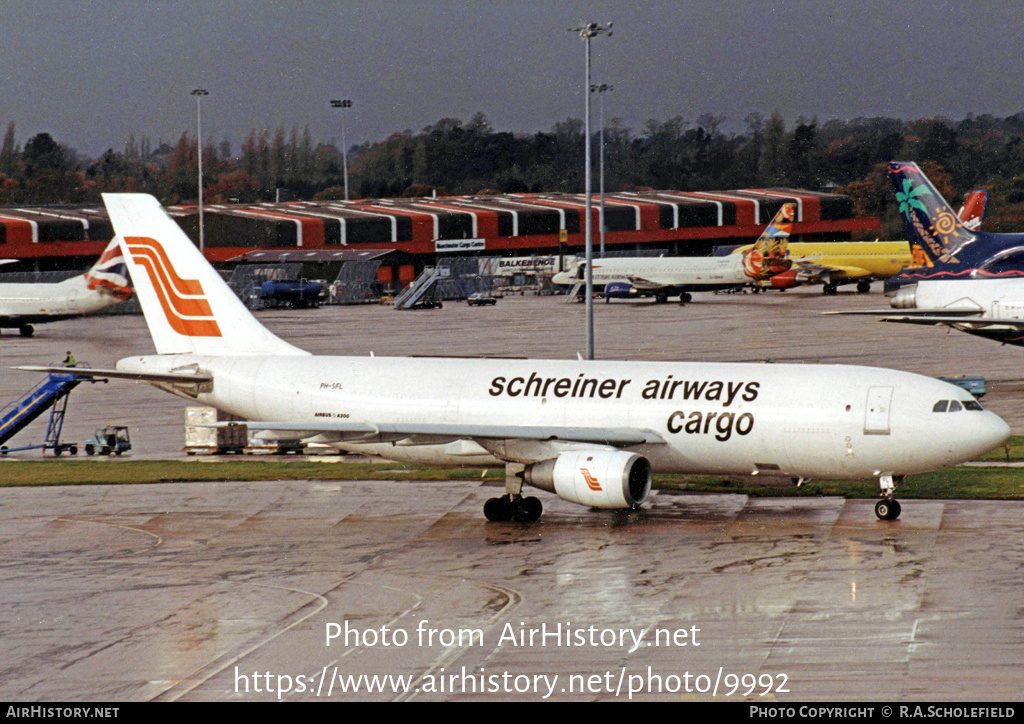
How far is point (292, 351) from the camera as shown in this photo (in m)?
41.3

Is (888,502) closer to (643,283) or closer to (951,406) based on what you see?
(951,406)

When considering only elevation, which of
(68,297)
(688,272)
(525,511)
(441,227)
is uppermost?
(441,227)

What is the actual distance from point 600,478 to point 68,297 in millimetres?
78659

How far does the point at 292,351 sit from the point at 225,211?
119 m

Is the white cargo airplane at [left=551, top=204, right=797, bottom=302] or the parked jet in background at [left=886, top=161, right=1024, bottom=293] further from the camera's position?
the white cargo airplane at [left=551, top=204, right=797, bottom=302]

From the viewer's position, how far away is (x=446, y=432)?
34.4 m

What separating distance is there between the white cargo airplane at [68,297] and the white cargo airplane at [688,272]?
44.8m

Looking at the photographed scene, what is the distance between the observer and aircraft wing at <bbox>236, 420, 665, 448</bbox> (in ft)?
112

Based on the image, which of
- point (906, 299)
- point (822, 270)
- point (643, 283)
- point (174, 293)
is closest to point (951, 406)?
point (174, 293)

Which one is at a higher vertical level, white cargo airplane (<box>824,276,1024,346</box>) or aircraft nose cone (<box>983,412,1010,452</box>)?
white cargo airplane (<box>824,276,1024,346</box>)

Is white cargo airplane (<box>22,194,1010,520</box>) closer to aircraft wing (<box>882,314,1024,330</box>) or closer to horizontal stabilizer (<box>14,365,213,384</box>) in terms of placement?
horizontal stabilizer (<box>14,365,213,384</box>)

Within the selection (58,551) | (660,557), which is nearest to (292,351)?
(58,551)

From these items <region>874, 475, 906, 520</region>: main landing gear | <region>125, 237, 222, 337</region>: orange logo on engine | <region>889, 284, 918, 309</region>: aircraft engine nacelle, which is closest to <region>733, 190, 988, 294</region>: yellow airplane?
<region>889, 284, 918, 309</region>: aircraft engine nacelle

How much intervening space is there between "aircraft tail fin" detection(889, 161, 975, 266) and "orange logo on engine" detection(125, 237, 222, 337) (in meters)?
43.5
